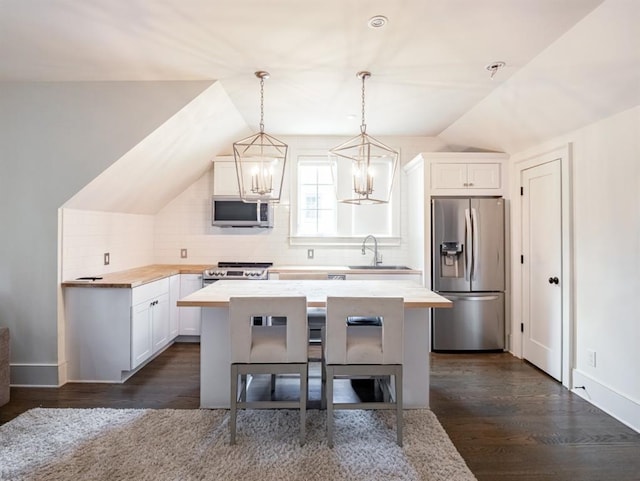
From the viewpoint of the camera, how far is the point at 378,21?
6.78 feet

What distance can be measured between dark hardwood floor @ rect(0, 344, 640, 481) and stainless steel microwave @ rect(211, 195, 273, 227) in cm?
170

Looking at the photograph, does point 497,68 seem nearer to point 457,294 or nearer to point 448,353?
point 457,294

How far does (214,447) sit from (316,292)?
3.86ft

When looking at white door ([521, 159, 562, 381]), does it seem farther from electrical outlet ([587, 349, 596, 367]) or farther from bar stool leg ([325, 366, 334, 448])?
bar stool leg ([325, 366, 334, 448])

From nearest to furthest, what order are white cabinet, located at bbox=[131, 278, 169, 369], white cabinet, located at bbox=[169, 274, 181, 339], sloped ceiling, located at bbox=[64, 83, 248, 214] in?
sloped ceiling, located at bbox=[64, 83, 248, 214] < white cabinet, located at bbox=[131, 278, 169, 369] < white cabinet, located at bbox=[169, 274, 181, 339]

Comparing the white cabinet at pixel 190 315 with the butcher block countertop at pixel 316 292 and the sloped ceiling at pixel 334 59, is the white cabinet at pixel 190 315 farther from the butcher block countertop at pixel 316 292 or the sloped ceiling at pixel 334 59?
the butcher block countertop at pixel 316 292

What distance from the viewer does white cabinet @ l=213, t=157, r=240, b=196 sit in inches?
177

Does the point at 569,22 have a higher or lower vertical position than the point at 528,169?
higher

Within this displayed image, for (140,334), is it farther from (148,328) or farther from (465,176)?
(465,176)

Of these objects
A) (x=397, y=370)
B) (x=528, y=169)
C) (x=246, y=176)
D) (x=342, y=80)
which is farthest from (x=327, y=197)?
(x=397, y=370)

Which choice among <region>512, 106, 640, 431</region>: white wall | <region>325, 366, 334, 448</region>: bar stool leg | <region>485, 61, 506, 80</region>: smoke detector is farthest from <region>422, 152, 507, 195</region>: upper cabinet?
<region>325, 366, 334, 448</region>: bar stool leg

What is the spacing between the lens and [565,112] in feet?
9.25

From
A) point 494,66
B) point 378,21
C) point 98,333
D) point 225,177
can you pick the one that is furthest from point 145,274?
point 494,66

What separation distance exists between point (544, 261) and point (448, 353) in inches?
55.5
